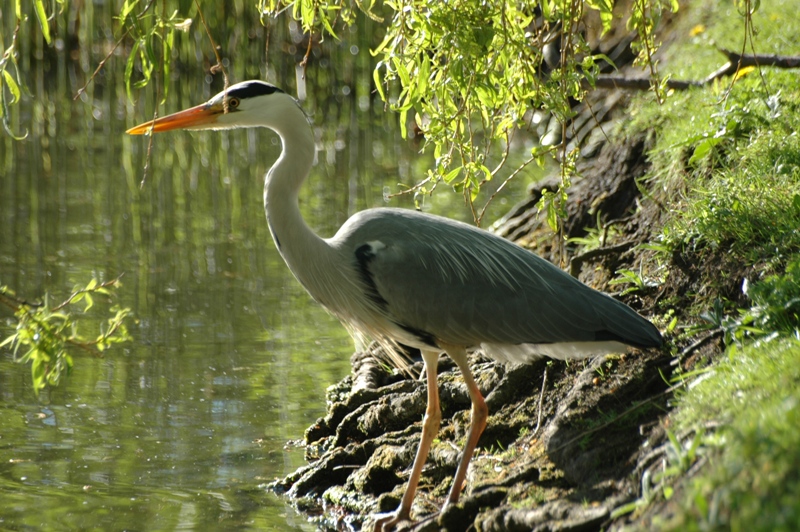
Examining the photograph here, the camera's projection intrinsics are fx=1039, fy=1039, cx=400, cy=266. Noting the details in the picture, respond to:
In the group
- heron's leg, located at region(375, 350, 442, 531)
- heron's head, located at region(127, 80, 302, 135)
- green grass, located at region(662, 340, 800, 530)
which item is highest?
heron's head, located at region(127, 80, 302, 135)

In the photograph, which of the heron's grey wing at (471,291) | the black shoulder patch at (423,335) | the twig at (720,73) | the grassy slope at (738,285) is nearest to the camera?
the grassy slope at (738,285)

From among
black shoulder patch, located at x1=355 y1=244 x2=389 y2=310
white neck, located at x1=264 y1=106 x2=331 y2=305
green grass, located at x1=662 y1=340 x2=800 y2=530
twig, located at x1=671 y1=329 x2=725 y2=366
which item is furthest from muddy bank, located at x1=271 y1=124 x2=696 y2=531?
white neck, located at x1=264 y1=106 x2=331 y2=305

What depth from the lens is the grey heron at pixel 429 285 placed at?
4578mm

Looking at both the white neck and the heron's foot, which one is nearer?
the heron's foot

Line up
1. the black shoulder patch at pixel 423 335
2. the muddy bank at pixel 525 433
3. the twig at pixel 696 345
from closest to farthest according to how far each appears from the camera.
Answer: the muddy bank at pixel 525 433, the twig at pixel 696 345, the black shoulder patch at pixel 423 335

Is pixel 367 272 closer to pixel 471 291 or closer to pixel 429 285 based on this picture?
pixel 429 285

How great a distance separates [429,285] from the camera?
472 centimetres

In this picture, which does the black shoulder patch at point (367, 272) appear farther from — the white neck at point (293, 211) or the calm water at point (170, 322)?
the calm water at point (170, 322)

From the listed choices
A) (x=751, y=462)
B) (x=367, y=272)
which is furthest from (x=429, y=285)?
(x=751, y=462)

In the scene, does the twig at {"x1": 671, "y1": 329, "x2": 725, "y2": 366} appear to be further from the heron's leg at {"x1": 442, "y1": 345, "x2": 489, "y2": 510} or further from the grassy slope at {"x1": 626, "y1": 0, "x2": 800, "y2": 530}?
the heron's leg at {"x1": 442, "y1": 345, "x2": 489, "y2": 510}

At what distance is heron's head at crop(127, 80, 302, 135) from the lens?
5.01 m

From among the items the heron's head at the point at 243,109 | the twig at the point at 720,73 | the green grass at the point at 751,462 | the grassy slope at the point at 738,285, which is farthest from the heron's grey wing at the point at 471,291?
the twig at the point at 720,73

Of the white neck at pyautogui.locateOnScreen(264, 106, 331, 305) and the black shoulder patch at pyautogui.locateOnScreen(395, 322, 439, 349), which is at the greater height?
the white neck at pyautogui.locateOnScreen(264, 106, 331, 305)

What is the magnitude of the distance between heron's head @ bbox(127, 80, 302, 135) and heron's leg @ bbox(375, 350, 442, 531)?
1.36m
